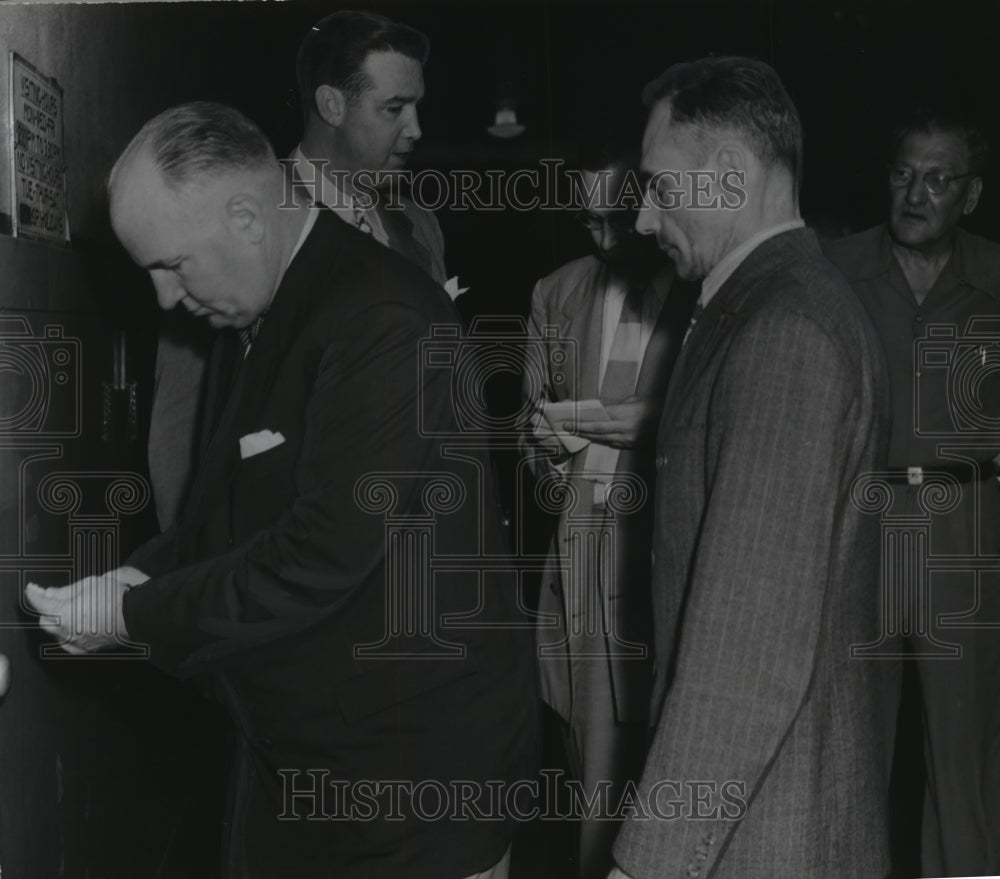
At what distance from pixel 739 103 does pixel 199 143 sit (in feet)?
2.90

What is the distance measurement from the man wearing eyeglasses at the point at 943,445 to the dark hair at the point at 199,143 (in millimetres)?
1068

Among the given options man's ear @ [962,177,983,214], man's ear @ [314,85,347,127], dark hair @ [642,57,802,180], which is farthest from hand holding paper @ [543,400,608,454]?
man's ear @ [962,177,983,214]

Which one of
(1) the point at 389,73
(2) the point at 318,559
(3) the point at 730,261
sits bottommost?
(2) the point at 318,559

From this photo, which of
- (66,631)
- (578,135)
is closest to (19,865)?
(66,631)

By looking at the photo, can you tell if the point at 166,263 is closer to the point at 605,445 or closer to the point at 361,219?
the point at 361,219

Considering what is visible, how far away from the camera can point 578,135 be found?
202cm

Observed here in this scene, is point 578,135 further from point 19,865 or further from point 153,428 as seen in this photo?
point 19,865

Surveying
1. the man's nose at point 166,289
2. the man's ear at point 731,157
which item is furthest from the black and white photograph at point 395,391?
the man's ear at point 731,157

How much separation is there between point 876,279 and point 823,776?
0.93 m

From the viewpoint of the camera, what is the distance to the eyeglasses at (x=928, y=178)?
6.89ft

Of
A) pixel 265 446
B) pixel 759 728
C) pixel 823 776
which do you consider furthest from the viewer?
pixel 265 446

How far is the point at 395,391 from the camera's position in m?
1.94

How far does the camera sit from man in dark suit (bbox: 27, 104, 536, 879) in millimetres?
1934

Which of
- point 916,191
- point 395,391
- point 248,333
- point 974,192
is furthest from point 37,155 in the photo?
point 974,192
